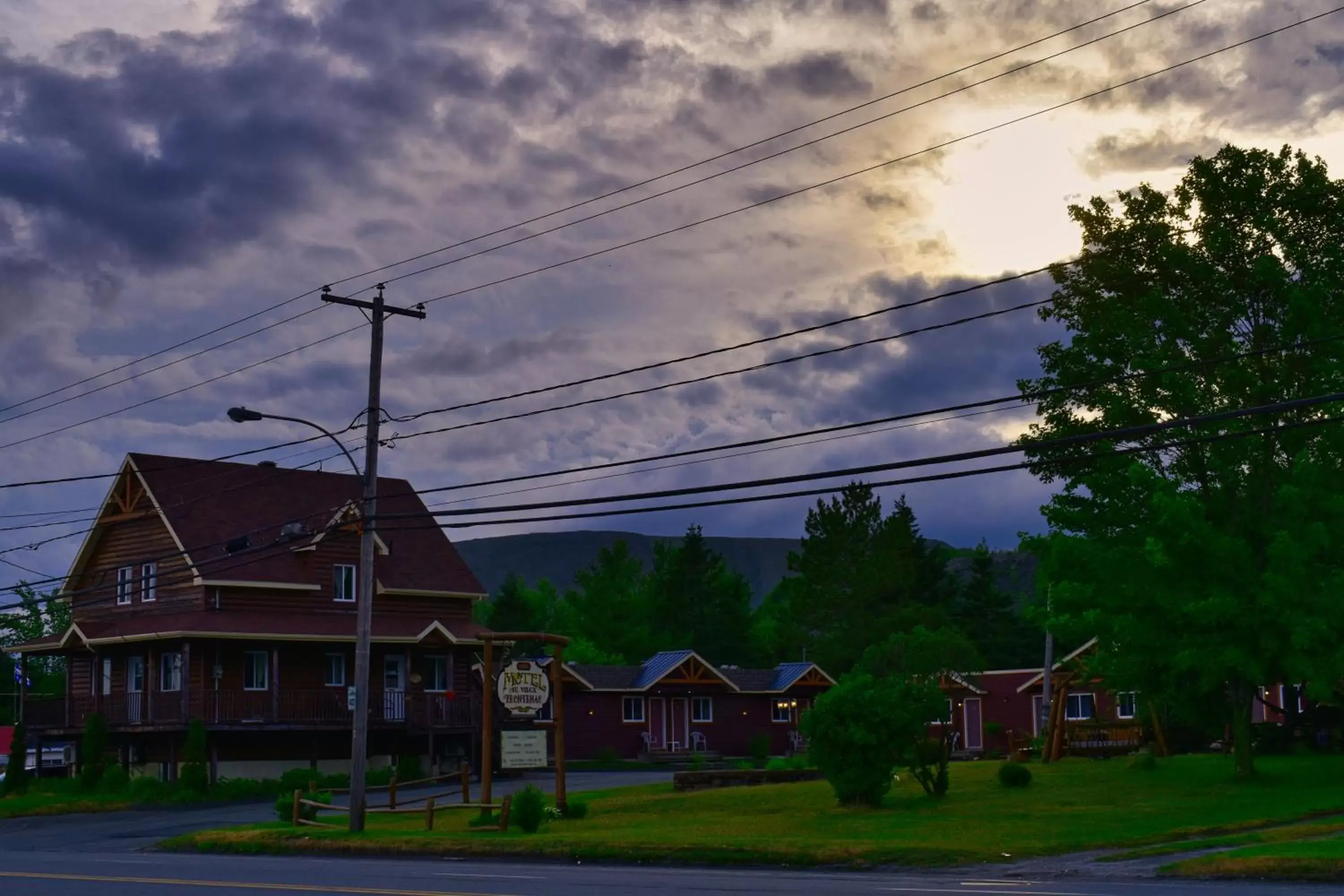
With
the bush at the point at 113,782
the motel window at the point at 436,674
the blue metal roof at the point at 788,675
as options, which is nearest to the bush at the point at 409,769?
the motel window at the point at 436,674

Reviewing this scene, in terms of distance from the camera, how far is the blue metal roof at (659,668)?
7488cm

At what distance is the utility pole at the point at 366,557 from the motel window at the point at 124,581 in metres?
28.1

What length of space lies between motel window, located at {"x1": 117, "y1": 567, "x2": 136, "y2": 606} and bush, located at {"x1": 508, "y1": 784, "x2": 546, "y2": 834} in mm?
30649

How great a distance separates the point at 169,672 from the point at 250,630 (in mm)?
4454

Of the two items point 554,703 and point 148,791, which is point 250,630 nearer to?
point 148,791

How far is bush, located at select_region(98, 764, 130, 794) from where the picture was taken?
167ft

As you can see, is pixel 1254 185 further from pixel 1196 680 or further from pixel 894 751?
pixel 894 751

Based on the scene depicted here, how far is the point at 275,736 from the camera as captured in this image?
54469 mm

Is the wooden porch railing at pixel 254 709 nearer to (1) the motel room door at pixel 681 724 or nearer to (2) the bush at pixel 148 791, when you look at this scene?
(2) the bush at pixel 148 791

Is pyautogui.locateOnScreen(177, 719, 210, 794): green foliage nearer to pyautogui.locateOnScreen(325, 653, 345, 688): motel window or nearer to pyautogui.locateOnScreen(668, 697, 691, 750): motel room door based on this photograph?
pyautogui.locateOnScreen(325, 653, 345, 688): motel window

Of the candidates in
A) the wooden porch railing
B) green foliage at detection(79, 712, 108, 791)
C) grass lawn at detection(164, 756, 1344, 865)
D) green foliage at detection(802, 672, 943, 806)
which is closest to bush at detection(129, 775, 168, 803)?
green foliage at detection(79, 712, 108, 791)

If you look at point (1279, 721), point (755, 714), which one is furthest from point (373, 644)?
point (1279, 721)

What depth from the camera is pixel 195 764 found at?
49.0m

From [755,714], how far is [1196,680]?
45.4 meters
